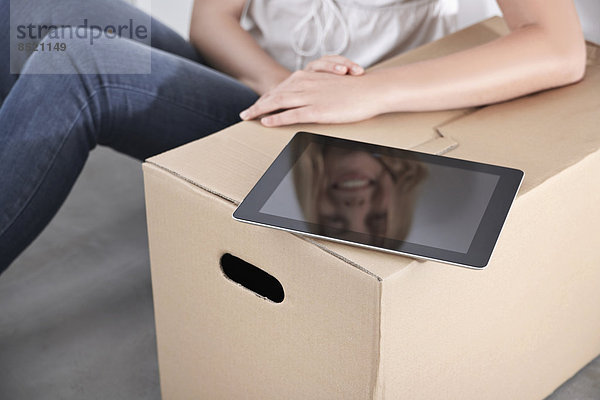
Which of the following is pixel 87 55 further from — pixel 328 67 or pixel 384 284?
pixel 384 284

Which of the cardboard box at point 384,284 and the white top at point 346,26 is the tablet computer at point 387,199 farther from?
the white top at point 346,26

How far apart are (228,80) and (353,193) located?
0.37 metres

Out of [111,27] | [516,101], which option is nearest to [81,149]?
[111,27]

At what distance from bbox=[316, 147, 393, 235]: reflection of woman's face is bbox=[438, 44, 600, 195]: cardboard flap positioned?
0.33 ft

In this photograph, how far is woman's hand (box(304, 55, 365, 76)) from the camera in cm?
85

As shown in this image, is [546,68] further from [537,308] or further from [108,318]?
[108,318]

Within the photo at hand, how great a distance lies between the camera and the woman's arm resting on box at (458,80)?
79cm

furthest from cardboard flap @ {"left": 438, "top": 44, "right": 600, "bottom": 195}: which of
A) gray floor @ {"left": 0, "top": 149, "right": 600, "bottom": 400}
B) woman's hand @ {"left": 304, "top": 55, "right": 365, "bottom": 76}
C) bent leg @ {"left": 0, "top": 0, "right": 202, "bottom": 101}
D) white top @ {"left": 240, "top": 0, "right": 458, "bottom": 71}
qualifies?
bent leg @ {"left": 0, "top": 0, "right": 202, "bottom": 101}

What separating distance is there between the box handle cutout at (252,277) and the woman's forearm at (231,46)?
32 cm

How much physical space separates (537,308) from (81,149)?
1.75 feet

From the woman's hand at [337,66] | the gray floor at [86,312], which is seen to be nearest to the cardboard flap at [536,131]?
the woman's hand at [337,66]

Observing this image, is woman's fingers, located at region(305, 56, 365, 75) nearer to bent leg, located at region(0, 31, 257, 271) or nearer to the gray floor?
bent leg, located at region(0, 31, 257, 271)

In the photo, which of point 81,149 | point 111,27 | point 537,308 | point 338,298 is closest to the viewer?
point 338,298

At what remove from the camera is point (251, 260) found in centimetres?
69
